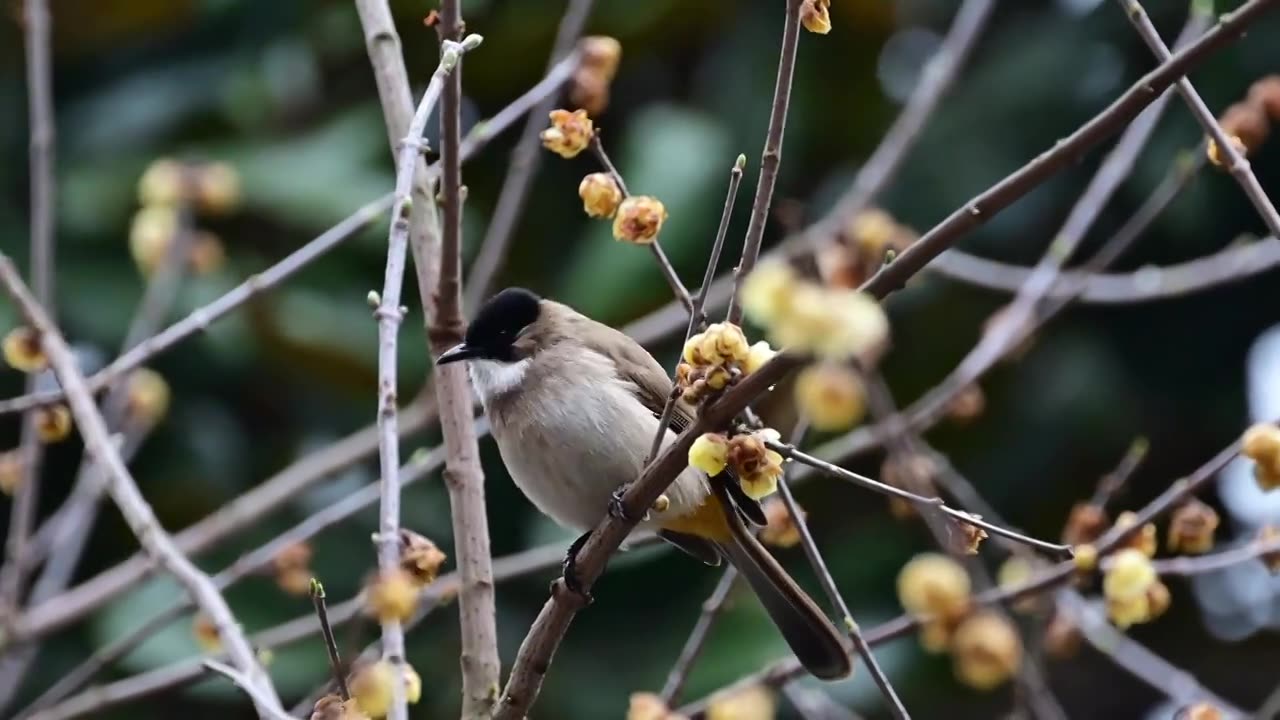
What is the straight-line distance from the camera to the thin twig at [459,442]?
2172 millimetres

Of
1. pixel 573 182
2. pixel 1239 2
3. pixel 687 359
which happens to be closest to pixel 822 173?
pixel 573 182

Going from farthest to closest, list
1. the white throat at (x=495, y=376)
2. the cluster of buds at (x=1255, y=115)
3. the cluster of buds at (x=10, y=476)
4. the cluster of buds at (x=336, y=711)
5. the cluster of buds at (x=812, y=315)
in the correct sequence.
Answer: the white throat at (x=495, y=376)
the cluster of buds at (x=10, y=476)
the cluster of buds at (x=1255, y=115)
the cluster of buds at (x=336, y=711)
the cluster of buds at (x=812, y=315)

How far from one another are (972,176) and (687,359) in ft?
11.8

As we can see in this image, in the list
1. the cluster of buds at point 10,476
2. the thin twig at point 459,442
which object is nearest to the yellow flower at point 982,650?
the thin twig at point 459,442

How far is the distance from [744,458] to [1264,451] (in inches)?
22.3

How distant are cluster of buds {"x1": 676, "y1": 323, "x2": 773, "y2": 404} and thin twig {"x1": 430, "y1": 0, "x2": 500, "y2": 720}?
0.66 metres

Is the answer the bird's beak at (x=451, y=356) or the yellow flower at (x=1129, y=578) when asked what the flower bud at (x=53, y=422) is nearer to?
the bird's beak at (x=451, y=356)

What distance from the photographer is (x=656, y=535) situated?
2.88m

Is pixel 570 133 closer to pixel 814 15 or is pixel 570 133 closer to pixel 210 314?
pixel 814 15

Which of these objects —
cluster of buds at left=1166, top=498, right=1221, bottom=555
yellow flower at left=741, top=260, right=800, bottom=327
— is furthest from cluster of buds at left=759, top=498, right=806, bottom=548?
yellow flower at left=741, top=260, right=800, bottom=327

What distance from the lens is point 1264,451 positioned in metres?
1.77

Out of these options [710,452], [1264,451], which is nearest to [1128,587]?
[1264,451]

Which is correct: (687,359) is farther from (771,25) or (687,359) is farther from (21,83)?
(21,83)

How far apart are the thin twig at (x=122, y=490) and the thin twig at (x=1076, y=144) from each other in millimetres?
1006
